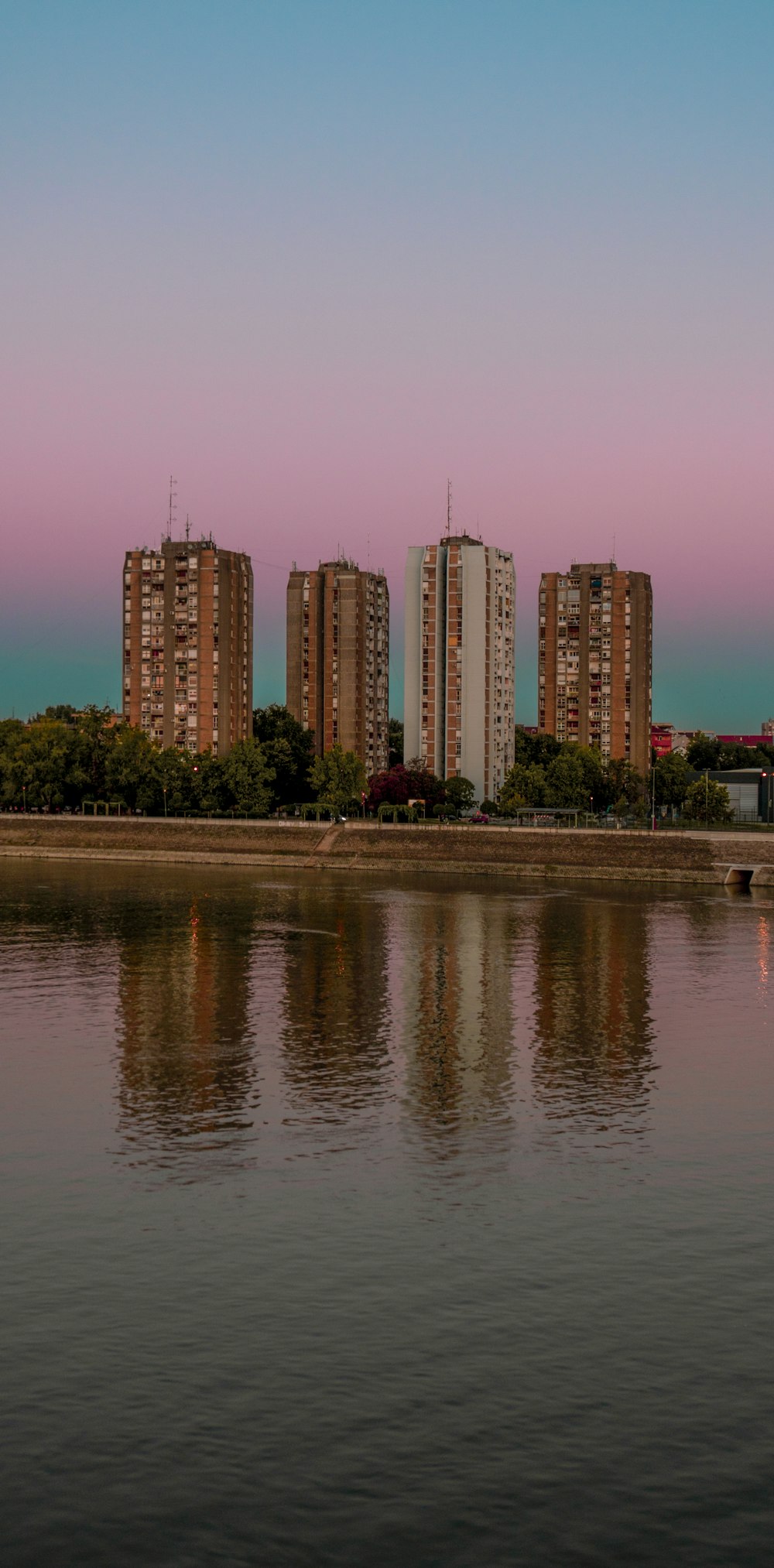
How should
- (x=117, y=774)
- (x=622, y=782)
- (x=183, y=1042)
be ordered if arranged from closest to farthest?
(x=183, y=1042)
(x=117, y=774)
(x=622, y=782)

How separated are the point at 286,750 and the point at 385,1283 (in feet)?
448

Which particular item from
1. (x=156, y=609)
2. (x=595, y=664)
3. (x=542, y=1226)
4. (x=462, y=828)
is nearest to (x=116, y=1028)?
(x=542, y=1226)

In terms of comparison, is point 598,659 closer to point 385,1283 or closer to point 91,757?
point 91,757

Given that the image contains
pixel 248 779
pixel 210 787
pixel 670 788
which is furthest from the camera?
pixel 670 788

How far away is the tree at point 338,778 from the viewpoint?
150 m

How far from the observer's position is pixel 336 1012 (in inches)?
1881

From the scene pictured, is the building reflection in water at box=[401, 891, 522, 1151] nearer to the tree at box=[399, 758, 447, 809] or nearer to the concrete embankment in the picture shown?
the concrete embankment

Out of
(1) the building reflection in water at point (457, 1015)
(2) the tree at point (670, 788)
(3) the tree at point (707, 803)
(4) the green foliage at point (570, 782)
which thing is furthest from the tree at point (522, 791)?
(1) the building reflection in water at point (457, 1015)

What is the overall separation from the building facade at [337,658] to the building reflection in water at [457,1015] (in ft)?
335

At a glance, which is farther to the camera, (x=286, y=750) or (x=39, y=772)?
(x=286, y=750)

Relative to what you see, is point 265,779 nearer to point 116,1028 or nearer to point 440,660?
point 440,660

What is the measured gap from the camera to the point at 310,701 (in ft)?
607

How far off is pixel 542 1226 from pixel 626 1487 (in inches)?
341

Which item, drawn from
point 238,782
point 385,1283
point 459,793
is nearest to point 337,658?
point 459,793
